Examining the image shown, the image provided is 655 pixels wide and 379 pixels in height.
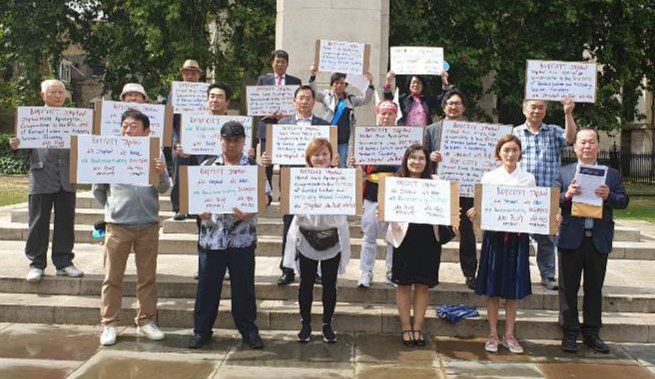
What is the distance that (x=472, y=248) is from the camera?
7066 millimetres

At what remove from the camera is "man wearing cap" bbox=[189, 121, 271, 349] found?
5.85 m

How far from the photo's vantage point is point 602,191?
230 inches

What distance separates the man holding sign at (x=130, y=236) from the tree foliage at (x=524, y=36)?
1441 centimetres

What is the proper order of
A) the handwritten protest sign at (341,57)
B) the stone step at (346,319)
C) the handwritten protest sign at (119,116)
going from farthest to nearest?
the handwritten protest sign at (341,57)
the handwritten protest sign at (119,116)
the stone step at (346,319)

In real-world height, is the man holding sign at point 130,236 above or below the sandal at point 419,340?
above

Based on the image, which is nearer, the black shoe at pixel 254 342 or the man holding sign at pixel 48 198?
the black shoe at pixel 254 342

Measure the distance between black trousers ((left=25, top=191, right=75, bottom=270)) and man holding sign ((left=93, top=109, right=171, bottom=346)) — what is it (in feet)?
3.81

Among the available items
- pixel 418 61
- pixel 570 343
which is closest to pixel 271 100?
pixel 418 61

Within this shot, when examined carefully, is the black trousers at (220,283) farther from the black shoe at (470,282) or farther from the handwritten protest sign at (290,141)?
the black shoe at (470,282)

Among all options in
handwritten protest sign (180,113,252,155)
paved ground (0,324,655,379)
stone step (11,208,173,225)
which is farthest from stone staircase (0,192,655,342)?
stone step (11,208,173,225)

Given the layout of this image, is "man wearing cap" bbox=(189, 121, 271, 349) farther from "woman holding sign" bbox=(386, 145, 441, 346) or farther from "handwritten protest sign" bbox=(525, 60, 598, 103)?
"handwritten protest sign" bbox=(525, 60, 598, 103)

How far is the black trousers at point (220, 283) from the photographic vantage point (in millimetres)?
5891

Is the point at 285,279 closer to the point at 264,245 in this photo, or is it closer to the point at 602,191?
the point at 264,245

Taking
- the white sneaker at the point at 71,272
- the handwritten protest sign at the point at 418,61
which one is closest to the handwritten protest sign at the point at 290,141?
the handwritten protest sign at the point at 418,61
